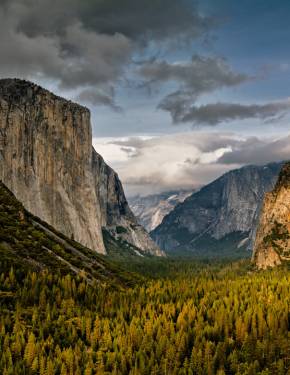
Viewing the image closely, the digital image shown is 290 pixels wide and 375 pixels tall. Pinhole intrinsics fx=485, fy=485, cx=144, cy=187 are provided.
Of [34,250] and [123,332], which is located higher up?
[34,250]

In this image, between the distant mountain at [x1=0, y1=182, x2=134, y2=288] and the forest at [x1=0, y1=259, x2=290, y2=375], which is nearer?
the forest at [x1=0, y1=259, x2=290, y2=375]

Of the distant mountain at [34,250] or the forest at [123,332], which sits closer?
the forest at [123,332]

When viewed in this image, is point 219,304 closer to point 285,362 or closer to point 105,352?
point 285,362

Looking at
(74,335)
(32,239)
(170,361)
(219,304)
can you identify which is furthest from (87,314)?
(219,304)

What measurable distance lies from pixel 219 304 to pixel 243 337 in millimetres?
32251

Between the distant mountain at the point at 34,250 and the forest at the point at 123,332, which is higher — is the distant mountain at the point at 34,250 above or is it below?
above

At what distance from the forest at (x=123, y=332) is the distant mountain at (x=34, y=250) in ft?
22.3

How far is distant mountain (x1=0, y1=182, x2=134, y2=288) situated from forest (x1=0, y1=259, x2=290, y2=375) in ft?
22.3

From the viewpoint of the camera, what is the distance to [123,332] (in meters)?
129

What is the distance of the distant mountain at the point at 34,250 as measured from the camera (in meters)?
150

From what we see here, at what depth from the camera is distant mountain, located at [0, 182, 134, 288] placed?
149875 mm

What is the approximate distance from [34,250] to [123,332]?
49379 millimetres

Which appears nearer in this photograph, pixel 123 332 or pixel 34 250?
pixel 123 332

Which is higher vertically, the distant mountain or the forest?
the distant mountain
